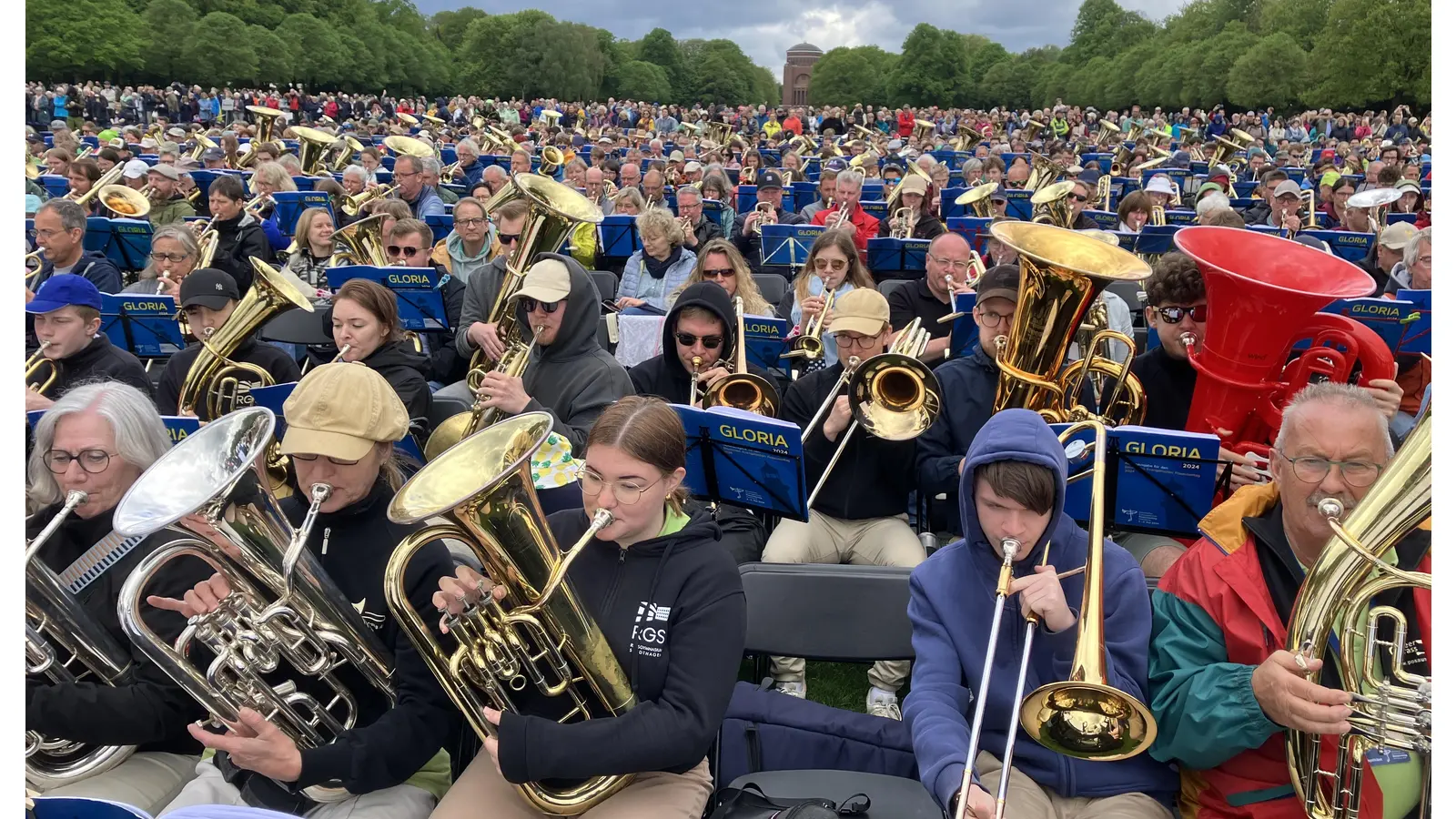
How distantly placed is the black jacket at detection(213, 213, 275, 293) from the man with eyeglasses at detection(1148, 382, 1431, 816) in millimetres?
8012

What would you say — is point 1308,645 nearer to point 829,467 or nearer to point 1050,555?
point 1050,555

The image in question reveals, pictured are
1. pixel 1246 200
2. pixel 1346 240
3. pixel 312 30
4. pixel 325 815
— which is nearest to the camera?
pixel 325 815

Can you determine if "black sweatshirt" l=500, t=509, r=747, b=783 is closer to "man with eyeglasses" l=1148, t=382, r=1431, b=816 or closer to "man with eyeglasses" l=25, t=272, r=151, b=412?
"man with eyeglasses" l=1148, t=382, r=1431, b=816

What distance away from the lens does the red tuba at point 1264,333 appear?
405 centimetres

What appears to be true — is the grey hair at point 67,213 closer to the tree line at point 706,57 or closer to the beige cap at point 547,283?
the beige cap at point 547,283

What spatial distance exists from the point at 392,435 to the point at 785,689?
82.3 inches

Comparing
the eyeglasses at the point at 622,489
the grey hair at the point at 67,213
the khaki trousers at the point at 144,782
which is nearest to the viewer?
the eyeglasses at the point at 622,489

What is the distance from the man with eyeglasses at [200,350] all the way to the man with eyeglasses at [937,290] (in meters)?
3.65

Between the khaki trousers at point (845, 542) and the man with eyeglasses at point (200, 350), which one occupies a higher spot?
the man with eyeglasses at point (200, 350)

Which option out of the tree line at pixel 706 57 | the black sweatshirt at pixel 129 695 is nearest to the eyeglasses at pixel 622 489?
the black sweatshirt at pixel 129 695

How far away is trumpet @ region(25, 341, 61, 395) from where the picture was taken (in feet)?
16.8

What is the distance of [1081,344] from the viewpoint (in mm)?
5922

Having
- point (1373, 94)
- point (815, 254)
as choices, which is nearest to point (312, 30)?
point (1373, 94)

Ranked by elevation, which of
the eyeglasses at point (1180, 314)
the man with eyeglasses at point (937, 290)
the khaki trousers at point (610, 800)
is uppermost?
the eyeglasses at point (1180, 314)
